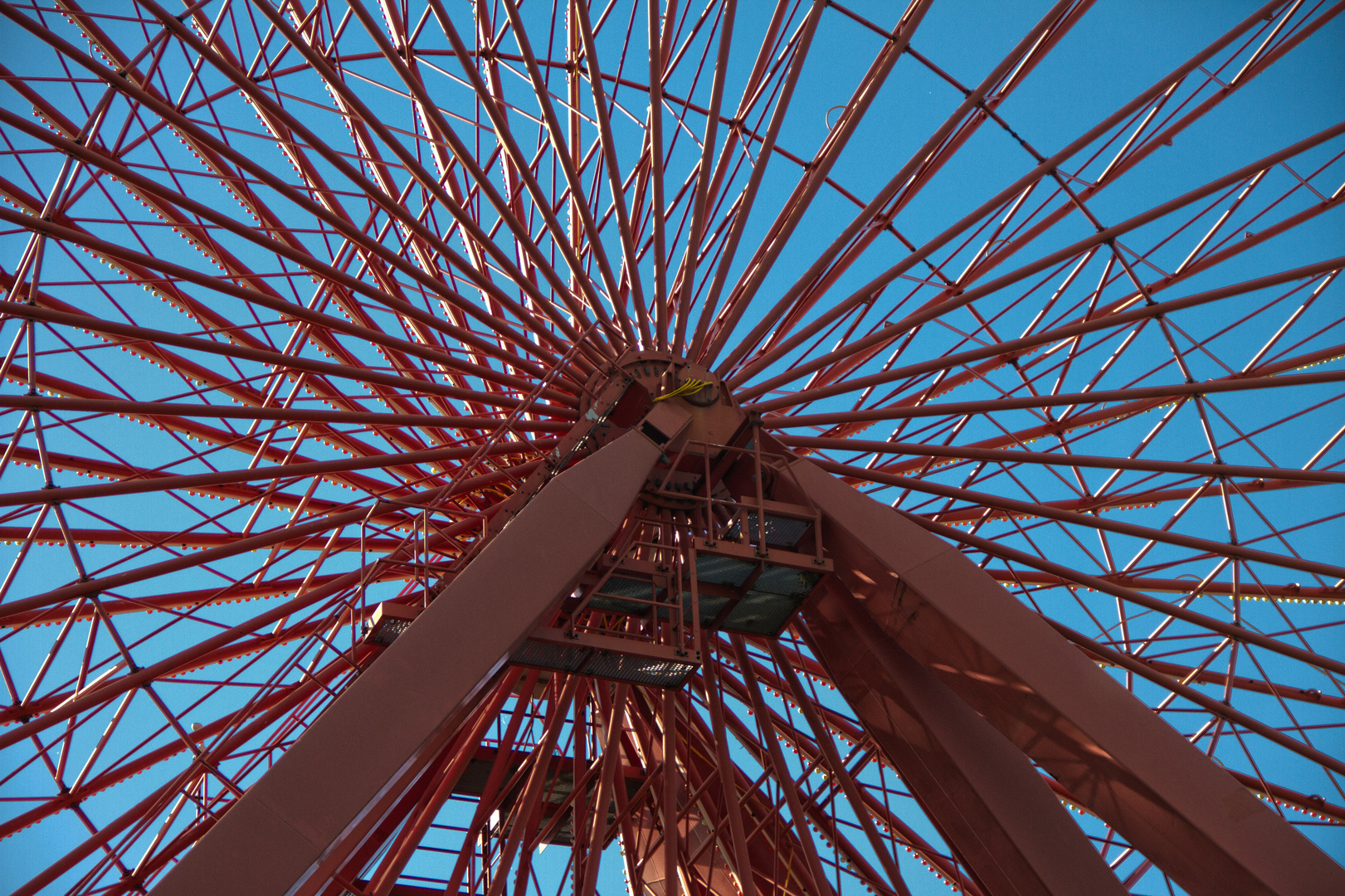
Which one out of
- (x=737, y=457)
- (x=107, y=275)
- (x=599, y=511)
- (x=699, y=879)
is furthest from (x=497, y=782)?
(x=107, y=275)

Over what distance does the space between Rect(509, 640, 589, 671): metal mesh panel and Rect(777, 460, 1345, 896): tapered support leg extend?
3.63m

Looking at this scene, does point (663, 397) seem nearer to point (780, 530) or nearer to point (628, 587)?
point (780, 530)

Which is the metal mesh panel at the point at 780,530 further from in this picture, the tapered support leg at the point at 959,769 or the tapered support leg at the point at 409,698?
the tapered support leg at the point at 409,698

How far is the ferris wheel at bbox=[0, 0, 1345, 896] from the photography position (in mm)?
12609

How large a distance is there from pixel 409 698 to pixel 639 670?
3948 millimetres

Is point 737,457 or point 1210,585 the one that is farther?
point 1210,585

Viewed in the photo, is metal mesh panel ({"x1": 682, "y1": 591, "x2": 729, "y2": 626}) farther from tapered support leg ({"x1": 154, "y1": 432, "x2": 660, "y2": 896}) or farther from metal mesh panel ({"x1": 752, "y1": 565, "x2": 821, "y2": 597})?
tapered support leg ({"x1": 154, "y1": 432, "x2": 660, "y2": 896})

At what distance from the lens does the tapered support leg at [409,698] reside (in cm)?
894

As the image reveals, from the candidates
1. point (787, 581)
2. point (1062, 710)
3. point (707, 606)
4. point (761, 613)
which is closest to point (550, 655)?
point (707, 606)

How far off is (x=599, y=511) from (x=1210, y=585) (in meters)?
13.8

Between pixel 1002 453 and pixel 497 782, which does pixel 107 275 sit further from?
pixel 1002 453

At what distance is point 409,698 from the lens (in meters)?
10.4

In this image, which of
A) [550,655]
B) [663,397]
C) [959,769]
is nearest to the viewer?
[550,655]

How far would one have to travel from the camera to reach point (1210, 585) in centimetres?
2116
